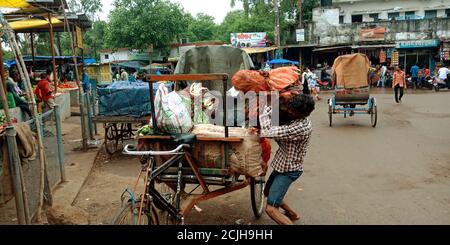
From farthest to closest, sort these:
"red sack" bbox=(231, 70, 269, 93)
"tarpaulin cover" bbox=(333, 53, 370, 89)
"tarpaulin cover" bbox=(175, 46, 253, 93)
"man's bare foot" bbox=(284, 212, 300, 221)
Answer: "tarpaulin cover" bbox=(333, 53, 370, 89), "tarpaulin cover" bbox=(175, 46, 253, 93), "man's bare foot" bbox=(284, 212, 300, 221), "red sack" bbox=(231, 70, 269, 93)

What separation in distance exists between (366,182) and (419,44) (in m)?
25.6

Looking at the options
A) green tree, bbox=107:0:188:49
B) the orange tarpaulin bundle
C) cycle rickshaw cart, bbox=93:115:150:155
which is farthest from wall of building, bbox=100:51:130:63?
the orange tarpaulin bundle

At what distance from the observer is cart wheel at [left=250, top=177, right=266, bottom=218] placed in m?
4.89

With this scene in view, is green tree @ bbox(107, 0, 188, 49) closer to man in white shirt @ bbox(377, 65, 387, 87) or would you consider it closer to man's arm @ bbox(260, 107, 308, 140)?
man in white shirt @ bbox(377, 65, 387, 87)

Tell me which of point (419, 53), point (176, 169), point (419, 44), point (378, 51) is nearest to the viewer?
point (176, 169)

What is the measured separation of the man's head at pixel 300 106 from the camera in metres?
3.98

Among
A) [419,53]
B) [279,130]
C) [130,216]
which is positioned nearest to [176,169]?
[130,216]

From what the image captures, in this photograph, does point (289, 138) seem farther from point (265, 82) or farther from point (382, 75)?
point (382, 75)

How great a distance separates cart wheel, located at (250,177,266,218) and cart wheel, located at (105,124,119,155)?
4.67 meters

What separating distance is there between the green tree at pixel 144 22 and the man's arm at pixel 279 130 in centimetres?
3068

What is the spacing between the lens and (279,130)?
13.2 ft

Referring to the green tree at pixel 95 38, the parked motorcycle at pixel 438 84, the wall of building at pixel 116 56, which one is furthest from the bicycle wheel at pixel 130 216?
the green tree at pixel 95 38

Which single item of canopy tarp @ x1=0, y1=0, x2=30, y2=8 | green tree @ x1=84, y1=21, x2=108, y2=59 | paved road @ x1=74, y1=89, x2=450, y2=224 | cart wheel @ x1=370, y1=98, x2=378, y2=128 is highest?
green tree @ x1=84, y1=21, x2=108, y2=59
